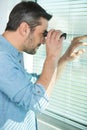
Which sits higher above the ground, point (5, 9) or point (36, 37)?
point (36, 37)

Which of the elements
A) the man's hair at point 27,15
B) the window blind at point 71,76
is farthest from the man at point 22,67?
the window blind at point 71,76

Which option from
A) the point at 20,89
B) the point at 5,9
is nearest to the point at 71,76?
the point at 20,89

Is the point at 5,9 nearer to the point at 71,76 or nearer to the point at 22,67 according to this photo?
the point at 71,76

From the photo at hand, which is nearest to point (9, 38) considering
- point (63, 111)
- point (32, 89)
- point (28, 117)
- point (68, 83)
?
point (32, 89)

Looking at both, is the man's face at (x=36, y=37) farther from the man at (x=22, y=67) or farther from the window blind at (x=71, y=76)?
the window blind at (x=71, y=76)

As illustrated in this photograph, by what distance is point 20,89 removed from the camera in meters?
0.97

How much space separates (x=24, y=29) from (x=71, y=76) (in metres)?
0.54

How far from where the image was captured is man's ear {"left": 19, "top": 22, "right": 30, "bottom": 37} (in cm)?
107

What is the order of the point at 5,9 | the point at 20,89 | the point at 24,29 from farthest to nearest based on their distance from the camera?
the point at 5,9, the point at 24,29, the point at 20,89

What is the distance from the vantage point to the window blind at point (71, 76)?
1.41 meters

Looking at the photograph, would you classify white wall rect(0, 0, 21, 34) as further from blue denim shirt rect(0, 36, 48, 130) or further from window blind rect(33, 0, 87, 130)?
blue denim shirt rect(0, 36, 48, 130)

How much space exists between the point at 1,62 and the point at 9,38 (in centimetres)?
16

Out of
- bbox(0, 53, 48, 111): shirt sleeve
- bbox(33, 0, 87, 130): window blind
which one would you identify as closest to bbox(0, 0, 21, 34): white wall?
bbox(33, 0, 87, 130): window blind

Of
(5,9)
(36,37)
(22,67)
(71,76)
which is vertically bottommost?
(71,76)
